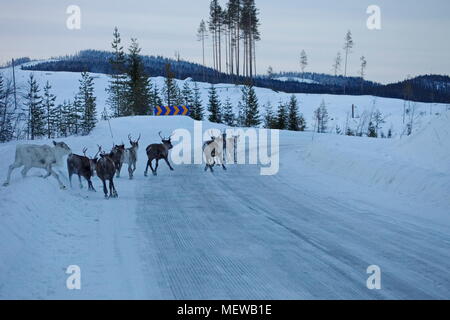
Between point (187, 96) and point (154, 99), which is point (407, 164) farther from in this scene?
point (154, 99)

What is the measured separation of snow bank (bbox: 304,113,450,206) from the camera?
428 inches

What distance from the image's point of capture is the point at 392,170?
12656 millimetres

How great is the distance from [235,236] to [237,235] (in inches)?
3.0

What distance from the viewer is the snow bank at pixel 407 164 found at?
10.9 m

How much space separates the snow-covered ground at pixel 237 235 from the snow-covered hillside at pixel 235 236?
0.02 meters

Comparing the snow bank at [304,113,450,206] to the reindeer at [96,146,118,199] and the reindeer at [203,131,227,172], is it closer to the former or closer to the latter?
the reindeer at [203,131,227,172]

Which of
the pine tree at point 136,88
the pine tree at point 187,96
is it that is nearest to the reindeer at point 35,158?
the pine tree at point 136,88

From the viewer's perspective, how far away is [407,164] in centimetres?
1292

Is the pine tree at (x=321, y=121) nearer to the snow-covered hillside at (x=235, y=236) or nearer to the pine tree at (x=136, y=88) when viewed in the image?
the pine tree at (x=136, y=88)

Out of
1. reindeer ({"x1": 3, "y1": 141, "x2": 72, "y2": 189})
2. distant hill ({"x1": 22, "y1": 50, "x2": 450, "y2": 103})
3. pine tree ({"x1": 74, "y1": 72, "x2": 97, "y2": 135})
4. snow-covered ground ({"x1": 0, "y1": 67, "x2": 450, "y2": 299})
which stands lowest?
snow-covered ground ({"x1": 0, "y1": 67, "x2": 450, "y2": 299})

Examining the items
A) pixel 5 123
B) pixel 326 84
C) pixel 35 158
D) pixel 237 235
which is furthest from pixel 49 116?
pixel 326 84

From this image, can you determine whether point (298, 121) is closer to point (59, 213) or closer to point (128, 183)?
point (128, 183)

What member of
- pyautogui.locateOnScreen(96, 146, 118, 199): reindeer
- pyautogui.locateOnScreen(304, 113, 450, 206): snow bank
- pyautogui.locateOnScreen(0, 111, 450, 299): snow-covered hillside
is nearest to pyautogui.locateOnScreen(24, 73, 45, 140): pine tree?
pyautogui.locateOnScreen(304, 113, 450, 206): snow bank

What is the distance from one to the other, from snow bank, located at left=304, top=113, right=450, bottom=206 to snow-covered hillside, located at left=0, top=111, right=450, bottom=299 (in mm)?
59
